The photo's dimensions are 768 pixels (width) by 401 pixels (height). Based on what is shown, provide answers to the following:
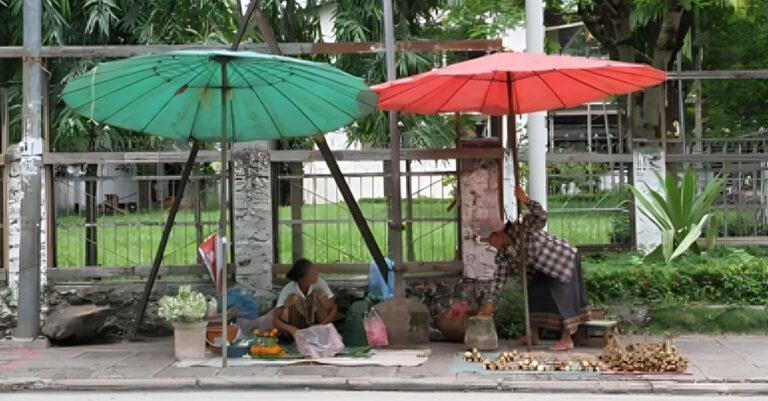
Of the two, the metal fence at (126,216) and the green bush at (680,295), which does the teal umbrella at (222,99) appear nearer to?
the metal fence at (126,216)

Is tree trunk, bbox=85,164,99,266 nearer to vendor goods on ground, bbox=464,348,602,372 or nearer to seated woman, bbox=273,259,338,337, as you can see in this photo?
seated woman, bbox=273,259,338,337

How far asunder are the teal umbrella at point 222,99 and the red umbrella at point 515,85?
1.74 feet

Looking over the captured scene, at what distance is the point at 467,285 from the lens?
36.0ft

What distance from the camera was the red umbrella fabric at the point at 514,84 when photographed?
8.83 m

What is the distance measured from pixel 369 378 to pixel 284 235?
3123mm

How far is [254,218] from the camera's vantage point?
10953 mm

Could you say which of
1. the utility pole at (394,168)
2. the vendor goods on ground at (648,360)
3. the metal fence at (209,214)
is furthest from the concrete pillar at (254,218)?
the vendor goods on ground at (648,360)


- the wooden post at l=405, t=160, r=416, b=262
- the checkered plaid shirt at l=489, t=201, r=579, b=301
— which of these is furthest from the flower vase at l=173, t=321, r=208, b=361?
the checkered plaid shirt at l=489, t=201, r=579, b=301

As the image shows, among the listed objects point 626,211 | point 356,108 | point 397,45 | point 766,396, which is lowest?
point 766,396

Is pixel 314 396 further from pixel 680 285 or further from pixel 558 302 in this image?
pixel 680 285

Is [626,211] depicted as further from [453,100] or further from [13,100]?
[13,100]

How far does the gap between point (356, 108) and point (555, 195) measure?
3.65 metres

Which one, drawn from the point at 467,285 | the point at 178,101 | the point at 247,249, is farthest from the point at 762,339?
the point at 178,101

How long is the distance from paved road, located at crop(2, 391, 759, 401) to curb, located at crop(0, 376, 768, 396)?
0.11 meters
